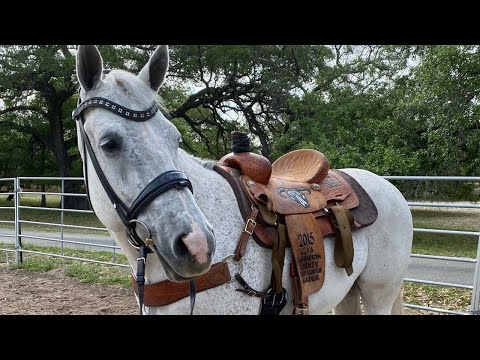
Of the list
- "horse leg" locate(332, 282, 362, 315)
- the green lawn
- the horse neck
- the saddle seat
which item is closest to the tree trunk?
the green lawn

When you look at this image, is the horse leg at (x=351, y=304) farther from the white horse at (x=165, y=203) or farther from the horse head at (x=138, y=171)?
the horse head at (x=138, y=171)

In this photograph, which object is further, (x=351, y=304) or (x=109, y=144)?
(x=351, y=304)

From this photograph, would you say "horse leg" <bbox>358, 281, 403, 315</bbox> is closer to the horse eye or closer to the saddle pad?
the saddle pad

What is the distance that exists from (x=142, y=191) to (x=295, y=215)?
891 millimetres

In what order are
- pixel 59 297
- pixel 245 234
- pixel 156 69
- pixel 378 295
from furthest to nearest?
pixel 59 297 < pixel 378 295 < pixel 245 234 < pixel 156 69

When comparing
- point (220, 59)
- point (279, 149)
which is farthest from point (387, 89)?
point (220, 59)

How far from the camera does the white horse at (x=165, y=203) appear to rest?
4.17ft

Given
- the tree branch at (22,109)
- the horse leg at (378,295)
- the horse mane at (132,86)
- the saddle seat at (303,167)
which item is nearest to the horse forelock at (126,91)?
the horse mane at (132,86)

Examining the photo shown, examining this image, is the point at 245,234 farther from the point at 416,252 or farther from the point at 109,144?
the point at 416,252

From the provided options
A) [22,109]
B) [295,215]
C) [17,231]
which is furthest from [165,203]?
[22,109]

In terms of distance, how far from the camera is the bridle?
130 cm

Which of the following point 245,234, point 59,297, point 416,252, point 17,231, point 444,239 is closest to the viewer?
point 245,234

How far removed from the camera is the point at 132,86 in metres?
1.48

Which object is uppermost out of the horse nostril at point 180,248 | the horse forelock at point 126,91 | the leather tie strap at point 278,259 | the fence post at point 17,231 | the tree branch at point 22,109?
the tree branch at point 22,109
